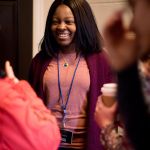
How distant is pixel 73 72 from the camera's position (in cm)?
173

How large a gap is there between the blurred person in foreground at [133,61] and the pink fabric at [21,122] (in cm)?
36

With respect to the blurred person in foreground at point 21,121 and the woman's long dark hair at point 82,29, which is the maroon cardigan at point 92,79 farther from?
the blurred person in foreground at point 21,121

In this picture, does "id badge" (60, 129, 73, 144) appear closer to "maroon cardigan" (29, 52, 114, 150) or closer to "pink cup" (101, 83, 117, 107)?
"maroon cardigan" (29, 52, 114, 150)

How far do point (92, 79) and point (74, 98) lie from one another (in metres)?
0.14

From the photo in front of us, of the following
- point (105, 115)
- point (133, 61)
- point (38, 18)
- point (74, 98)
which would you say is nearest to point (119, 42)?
point (133, 61)

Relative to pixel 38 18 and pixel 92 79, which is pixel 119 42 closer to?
pixel 92 79

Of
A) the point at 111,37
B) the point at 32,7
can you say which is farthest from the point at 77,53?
the point at 111,37

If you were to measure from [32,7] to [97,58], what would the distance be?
3.11 ft

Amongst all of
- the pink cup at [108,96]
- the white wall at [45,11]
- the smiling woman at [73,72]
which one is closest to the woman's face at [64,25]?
the smiling woman at [73,72]

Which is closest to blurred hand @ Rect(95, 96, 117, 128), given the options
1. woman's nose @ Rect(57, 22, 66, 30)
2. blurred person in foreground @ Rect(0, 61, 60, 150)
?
blurred person in foreground @ Rect(0, 61, 60, 150)

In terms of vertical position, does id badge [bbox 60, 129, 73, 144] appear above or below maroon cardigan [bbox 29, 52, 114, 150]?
below

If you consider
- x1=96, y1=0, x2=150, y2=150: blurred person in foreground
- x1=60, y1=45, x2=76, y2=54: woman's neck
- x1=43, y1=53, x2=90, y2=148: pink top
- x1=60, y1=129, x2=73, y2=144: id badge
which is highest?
x1=96, y1=0, x2=150, y2=150: blurred person in foreground

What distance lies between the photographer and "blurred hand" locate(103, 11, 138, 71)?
0.53 meters

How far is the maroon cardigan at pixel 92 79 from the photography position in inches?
66.4
